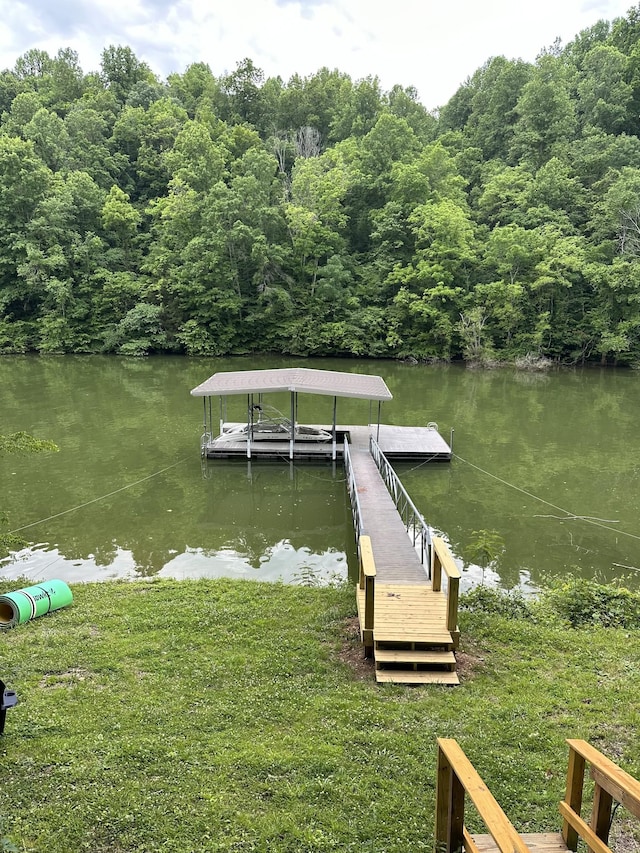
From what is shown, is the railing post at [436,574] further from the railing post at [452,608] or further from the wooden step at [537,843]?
the wooden step at [537,843]

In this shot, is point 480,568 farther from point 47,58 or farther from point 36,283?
point 47,58

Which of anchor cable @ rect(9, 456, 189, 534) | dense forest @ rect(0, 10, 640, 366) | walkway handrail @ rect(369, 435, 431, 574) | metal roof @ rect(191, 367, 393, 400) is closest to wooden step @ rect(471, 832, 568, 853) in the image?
walkway handrail @ rect(369, 435, 431, 574)

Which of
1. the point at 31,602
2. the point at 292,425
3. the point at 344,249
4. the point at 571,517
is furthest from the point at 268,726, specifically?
the point at 344,249

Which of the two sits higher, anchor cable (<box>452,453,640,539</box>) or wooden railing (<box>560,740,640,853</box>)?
wooden railing (<box>560,740,640,853</box>)

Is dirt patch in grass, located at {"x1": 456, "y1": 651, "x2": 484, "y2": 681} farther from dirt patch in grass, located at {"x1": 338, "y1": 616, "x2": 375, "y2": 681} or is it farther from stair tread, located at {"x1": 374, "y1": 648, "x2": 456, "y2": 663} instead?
dirt patch in grass, located at {"x1": 338, "y1": 616, "x2": 375, "y2": 681}

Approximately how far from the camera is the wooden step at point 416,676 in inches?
222

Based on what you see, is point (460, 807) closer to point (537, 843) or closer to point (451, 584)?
point (537, 843)

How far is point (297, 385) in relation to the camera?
Answer: 1498 centimetres

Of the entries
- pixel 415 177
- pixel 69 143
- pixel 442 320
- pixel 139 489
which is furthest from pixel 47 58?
pixel 139 489

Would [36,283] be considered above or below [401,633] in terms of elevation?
above

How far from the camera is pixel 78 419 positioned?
63.7 ft

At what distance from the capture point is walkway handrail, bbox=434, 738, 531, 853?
6.64 feet

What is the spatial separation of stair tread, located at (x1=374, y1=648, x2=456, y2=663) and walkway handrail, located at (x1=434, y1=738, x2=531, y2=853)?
281 centimetres

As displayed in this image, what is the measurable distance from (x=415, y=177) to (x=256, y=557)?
3400 centimetres
